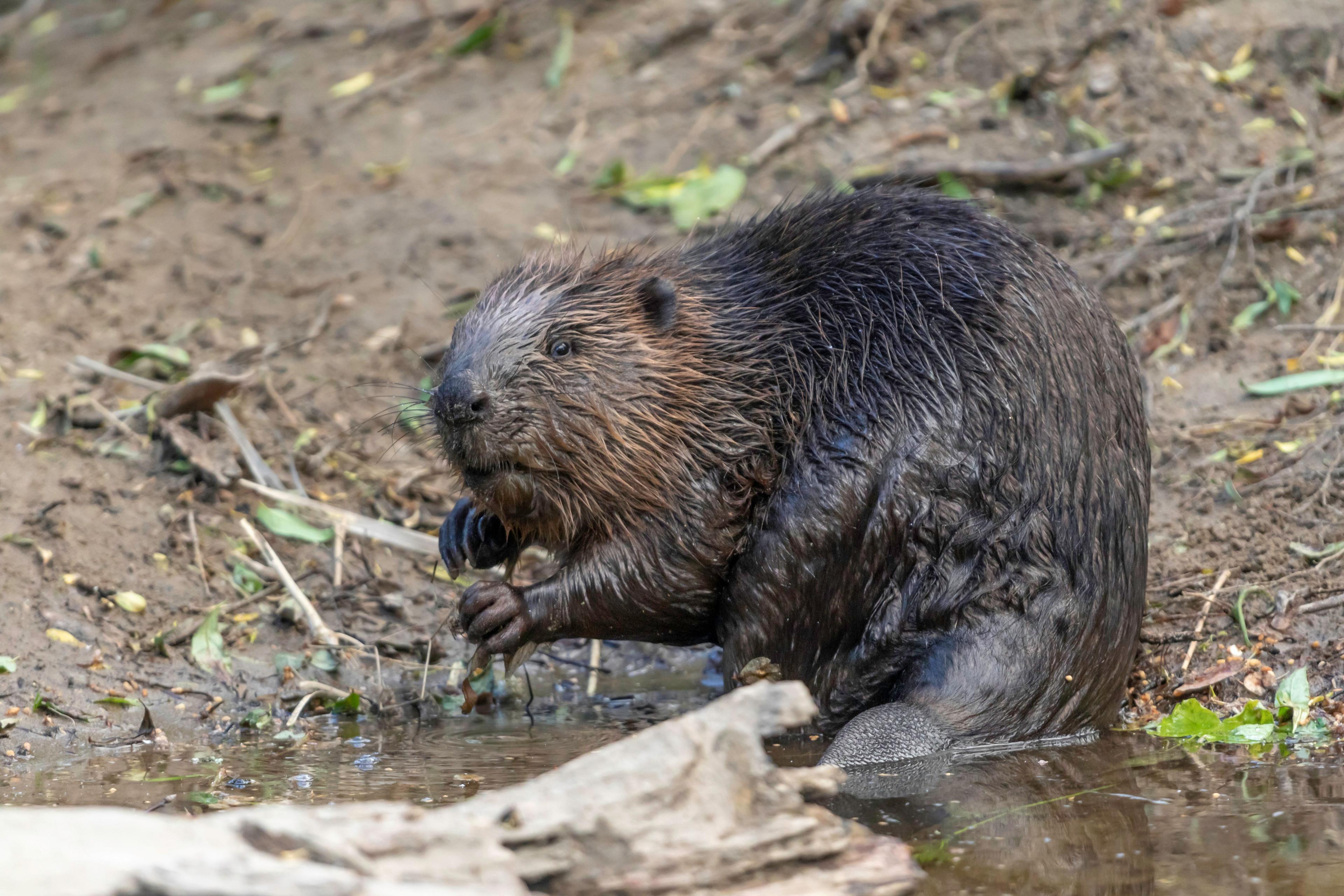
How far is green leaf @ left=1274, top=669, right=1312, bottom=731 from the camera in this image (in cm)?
404

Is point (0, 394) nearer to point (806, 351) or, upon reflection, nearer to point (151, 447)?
point (151, 447)

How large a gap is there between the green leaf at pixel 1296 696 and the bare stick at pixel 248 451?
11.9ft

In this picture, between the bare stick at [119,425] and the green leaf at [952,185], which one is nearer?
the bare stick at [119,425]

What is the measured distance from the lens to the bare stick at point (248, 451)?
5488 mm

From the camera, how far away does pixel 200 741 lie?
441 cm

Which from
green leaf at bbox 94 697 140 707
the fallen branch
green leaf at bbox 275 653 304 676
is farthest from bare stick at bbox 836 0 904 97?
green leaf at bbox 94 697 140 707

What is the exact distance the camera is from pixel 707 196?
7129 millimetres

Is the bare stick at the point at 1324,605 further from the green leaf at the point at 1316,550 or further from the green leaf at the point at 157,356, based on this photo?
the green leaf at the point at 157,356

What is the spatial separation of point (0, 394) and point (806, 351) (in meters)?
3.49

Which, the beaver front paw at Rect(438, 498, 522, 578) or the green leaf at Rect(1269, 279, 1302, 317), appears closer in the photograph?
the beaver front paw at Rect(438, 498, 522, 578)

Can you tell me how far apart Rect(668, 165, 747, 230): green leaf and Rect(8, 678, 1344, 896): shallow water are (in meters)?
2.99

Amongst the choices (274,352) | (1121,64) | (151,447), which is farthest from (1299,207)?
(151,447)

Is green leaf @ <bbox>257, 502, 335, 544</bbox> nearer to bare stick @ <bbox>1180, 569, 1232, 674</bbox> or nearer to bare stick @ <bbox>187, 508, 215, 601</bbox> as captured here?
bare stick @ <bbox>187, 508, 215, 601</bbox>

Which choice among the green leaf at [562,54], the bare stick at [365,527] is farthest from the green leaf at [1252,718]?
the green leaf at [562,54]
